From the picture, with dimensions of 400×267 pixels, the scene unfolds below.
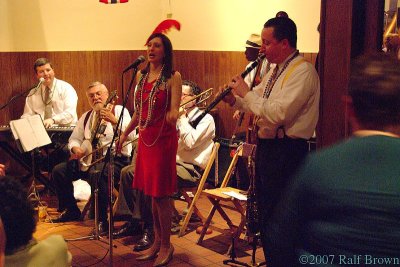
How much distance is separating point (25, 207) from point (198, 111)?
3220mm

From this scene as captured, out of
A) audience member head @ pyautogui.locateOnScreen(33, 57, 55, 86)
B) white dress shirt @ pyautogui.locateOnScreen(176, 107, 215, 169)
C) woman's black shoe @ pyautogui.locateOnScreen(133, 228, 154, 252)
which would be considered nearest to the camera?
woman's black shoe @ pyautogui.locateOnScreen(133, 228, 154, 252)

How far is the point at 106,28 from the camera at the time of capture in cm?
720

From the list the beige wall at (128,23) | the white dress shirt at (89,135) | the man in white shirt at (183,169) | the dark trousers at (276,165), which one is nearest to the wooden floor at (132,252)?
the man in white shirt at (183,169)

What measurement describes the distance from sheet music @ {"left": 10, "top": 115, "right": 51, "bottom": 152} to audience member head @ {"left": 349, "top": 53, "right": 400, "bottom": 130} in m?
4.12

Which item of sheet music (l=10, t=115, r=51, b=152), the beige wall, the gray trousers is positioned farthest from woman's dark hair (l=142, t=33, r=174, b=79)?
the beige wall

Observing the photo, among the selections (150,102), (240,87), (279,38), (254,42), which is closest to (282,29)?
(279,38)

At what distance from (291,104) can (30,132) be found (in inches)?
116

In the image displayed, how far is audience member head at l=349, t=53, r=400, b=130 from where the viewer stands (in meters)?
1.38

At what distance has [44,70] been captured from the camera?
6.16m

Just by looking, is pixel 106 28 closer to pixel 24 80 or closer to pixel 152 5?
pixel 152 5

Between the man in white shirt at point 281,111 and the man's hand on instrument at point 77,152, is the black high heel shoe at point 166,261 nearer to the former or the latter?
the man in white shirt at point 281,111

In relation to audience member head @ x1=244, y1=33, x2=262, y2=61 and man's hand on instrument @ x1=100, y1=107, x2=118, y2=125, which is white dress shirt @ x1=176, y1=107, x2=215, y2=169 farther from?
audience member head @ x1=244, y1=33, x2=262, y2=61

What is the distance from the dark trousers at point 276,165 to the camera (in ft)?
10.4

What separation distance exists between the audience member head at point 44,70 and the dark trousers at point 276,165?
3.62 metres
